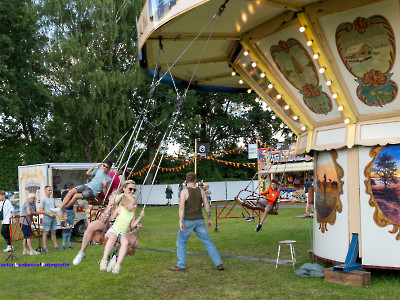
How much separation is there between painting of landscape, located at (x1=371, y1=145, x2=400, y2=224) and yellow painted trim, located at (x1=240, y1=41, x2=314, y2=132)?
1734mm

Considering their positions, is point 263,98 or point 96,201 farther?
point 263,98

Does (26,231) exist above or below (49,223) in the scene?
below

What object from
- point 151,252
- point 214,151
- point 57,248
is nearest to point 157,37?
point 151,252

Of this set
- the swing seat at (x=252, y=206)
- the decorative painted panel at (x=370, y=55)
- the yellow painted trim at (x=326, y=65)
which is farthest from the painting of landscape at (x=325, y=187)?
the swing seat at (x=252, y=206)

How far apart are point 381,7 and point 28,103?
26.2 m

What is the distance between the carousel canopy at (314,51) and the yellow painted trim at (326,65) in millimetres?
17

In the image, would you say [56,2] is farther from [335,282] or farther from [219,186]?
[335,282]

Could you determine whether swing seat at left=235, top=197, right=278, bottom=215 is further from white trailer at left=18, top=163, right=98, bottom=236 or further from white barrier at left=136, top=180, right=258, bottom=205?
white barrier at left=136, top=180, right=258, bottom=205

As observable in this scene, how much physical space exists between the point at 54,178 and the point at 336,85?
1254 centimetres

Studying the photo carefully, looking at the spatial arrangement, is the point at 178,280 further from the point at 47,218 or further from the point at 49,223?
the point at 47,218

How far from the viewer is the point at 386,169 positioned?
26.8 ft

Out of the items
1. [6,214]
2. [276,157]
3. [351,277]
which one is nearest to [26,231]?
[6,214]

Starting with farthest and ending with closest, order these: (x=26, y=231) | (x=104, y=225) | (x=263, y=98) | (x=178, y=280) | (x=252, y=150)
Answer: (x=252, y=150) < (x=26, y=231) < (x=263, y=98) < (x=178, y=280) < (x=104, y=225)

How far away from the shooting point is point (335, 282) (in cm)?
802
